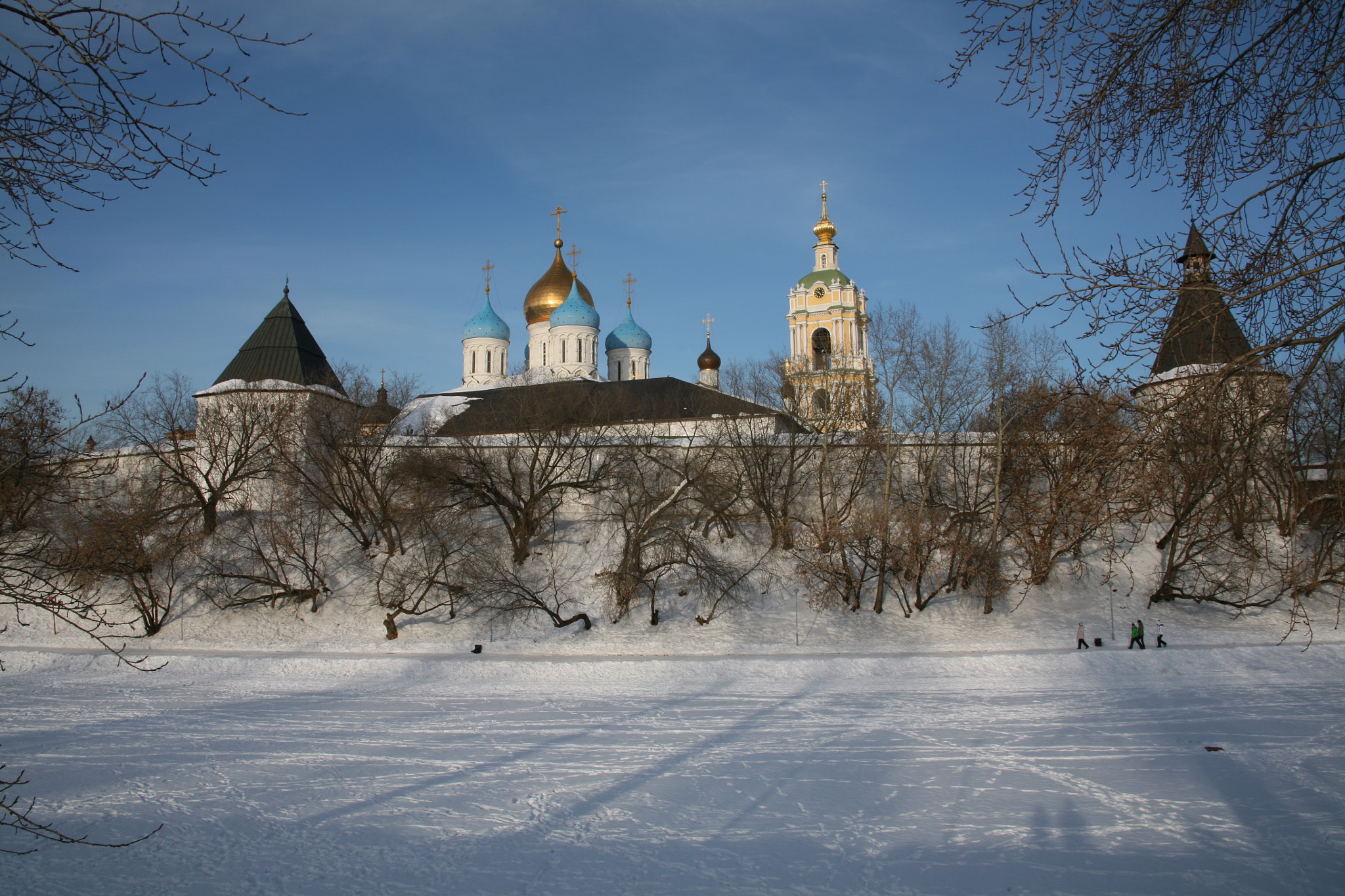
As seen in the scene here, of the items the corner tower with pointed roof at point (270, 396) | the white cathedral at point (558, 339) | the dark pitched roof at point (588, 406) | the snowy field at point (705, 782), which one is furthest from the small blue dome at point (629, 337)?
the snowy field at point (705, 782)

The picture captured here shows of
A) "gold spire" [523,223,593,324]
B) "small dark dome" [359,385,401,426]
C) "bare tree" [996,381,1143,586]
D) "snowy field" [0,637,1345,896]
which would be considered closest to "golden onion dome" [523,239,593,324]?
"gold spire" [523,223,593,324]

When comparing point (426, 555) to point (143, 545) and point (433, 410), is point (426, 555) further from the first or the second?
point (433, 410)

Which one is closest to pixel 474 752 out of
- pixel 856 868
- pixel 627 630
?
pixel 856 868

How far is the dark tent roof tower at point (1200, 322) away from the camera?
394 centimetres

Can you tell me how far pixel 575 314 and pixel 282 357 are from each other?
855 inches

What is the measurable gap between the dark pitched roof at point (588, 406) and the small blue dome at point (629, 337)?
41.3 ft

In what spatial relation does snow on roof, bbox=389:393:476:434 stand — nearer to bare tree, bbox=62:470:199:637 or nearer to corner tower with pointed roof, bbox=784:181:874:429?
bare tree, bbox=62:470:199:637

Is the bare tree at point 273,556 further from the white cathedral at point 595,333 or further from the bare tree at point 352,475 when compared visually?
the white cathedral at point 595,333

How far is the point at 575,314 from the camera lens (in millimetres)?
47562

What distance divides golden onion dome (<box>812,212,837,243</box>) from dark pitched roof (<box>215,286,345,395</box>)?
28652 mm

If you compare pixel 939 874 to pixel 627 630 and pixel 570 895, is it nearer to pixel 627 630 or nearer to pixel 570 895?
pixel 570 895

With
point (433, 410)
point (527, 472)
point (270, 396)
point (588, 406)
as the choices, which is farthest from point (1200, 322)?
point (433, 410)

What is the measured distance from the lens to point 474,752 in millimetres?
10297

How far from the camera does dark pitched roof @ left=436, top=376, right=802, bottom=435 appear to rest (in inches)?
1069
